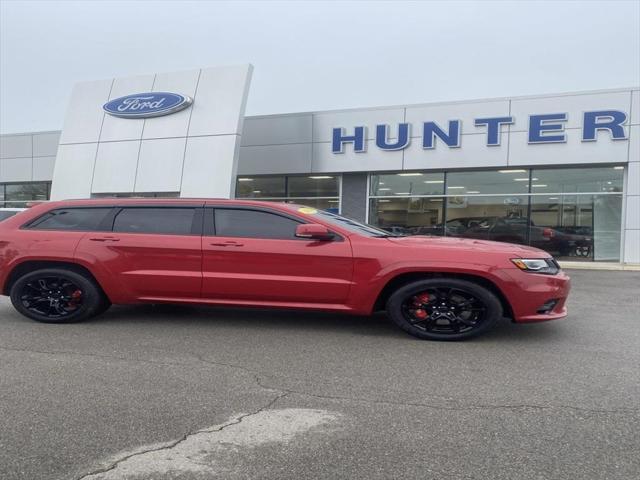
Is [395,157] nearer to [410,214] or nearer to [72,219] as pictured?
[410,214]

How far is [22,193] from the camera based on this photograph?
872 inches

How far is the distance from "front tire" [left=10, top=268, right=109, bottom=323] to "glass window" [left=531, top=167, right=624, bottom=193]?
13138 millimetres

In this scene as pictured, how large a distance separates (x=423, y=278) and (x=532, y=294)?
103 cm

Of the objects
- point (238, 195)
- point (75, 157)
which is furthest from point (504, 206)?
point (75, 157)

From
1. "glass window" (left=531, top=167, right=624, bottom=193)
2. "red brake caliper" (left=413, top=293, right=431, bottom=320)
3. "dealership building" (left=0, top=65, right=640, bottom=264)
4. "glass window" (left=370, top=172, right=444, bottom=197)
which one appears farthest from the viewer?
"glass window" (left=370, top=172, right=444, bottom=197)

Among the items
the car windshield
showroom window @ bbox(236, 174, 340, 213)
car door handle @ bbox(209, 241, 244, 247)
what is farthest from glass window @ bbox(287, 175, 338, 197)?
car door handle @ bbox(209, 241, 244, 247)

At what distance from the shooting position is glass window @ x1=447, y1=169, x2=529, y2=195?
15.2m

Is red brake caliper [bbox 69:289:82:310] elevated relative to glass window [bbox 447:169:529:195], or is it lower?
lower

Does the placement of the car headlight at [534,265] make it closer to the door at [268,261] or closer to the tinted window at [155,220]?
the door at [268,261]

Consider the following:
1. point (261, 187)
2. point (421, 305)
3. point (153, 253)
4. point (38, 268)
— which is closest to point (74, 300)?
point (38, 268)

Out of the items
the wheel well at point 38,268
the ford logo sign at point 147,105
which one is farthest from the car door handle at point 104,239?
the ford logo sign at point 147,105

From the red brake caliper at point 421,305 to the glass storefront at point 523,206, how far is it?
9.47 metres

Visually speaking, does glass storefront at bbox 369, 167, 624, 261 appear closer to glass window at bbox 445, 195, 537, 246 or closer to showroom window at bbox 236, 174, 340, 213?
glass window at bbox 445, 195, 537, 246

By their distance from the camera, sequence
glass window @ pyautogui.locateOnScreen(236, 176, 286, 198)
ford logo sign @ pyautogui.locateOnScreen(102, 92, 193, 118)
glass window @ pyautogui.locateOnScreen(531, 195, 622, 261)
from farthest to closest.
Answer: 1. glass window @ pyautogui.locateOnScreen(236, 176, 286, 198)
2. ford logo sign @ pyautogui.locateOnScreen(102, 92, 193, 118)
3. glass window @ pyautogui.locateOnScreen(531, 195, 622, 261)
